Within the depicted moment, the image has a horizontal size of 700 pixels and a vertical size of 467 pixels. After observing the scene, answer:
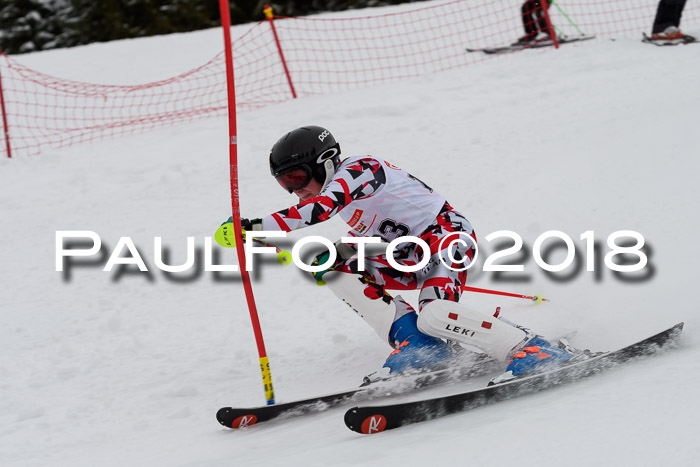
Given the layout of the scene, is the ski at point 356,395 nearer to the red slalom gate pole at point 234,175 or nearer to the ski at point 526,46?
the red slalom gate pole at point 234,175

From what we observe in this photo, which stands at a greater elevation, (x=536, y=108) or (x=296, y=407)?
(x=536, y=108)

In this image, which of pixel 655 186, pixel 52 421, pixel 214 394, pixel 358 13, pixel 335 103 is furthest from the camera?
pixel 358 13

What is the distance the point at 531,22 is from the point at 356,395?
9.42 meters

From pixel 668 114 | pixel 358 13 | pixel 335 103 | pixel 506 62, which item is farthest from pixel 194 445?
pixel 358 13

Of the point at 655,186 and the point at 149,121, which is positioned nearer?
the point at 655,186

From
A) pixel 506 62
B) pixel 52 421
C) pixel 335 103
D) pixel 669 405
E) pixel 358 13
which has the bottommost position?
pixel 52 421

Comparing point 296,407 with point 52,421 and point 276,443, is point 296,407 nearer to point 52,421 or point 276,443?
point 276,443

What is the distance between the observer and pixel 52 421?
3805 mm

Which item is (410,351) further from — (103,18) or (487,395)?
(103,18)

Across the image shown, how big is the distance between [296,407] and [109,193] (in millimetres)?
4614

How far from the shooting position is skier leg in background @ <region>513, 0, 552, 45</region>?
1099 centimetres

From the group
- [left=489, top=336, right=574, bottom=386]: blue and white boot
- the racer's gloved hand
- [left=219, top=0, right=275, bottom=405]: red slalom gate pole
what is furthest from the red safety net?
[left=489, top=336, right=574, bottom=386]: blue and white boot

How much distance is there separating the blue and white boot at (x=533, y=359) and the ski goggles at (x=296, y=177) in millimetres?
1355

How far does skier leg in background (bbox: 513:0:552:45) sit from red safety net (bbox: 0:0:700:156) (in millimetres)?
432
